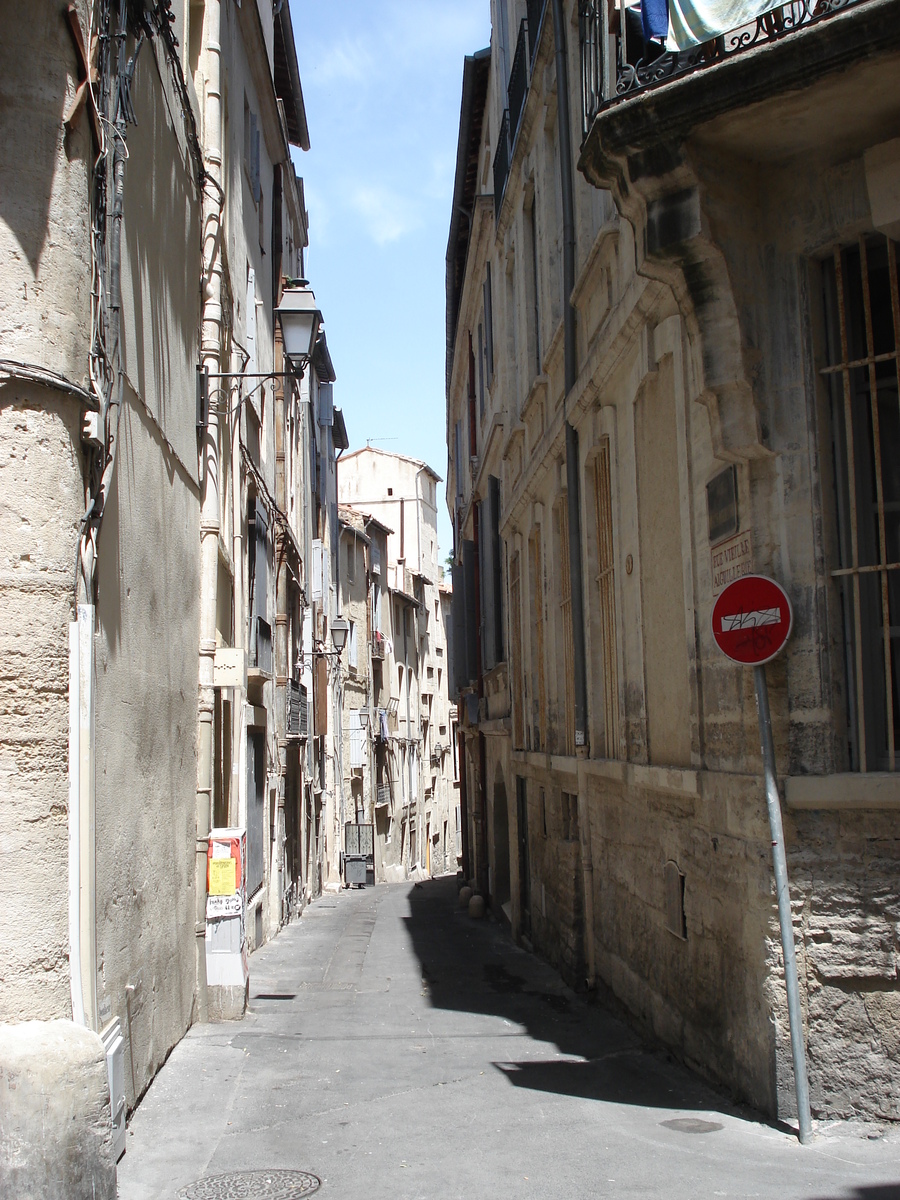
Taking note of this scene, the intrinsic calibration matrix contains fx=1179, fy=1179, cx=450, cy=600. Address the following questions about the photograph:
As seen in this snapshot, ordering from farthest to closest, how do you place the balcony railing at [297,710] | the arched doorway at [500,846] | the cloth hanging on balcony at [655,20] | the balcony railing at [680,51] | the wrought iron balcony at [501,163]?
the balcony railing at [297,710] < the arched doorway at [500,846] < the wrought iron balcony at [501,163] < the cloth hanging on balcony at [655,20] < the balcony railing at [680,51]

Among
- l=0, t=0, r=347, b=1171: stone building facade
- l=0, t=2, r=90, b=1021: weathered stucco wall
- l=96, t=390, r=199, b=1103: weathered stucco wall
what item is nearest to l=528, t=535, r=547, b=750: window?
l=0, t=0, r=347, b=1171: stone building facade

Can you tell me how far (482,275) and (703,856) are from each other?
14.1m

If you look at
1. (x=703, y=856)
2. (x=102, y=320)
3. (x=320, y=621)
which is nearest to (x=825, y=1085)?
(x=703, y=856)

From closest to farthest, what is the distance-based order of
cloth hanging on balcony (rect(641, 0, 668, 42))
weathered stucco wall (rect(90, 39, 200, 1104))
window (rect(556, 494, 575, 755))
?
1. weathered stucco wall (rect(90, 39, 200, 1104))
2. cloth hanging on balcony (rect(641, 0, 668, 42))
3. window (rect(556, 494, 575, 755))

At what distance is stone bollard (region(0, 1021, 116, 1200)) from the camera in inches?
177

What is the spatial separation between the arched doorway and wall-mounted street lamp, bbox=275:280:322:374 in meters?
9.46

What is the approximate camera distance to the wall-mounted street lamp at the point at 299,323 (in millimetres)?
9711

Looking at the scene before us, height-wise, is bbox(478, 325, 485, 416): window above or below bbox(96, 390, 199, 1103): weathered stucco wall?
above

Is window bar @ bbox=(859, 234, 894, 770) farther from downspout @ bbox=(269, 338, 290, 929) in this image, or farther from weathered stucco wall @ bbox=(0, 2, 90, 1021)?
downspout @ bbox=(269, 338, 290, 929)

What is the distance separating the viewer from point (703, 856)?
6840 millimetres

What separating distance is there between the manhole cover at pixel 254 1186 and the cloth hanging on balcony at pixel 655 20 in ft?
19.9

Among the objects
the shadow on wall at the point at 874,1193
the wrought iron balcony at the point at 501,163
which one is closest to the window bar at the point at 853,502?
the shadow on wall at the point at 874,1193

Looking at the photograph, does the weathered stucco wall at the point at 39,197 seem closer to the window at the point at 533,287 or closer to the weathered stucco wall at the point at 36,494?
the weathered stucco wall at the point at 36,494

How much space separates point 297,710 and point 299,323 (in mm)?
10683
